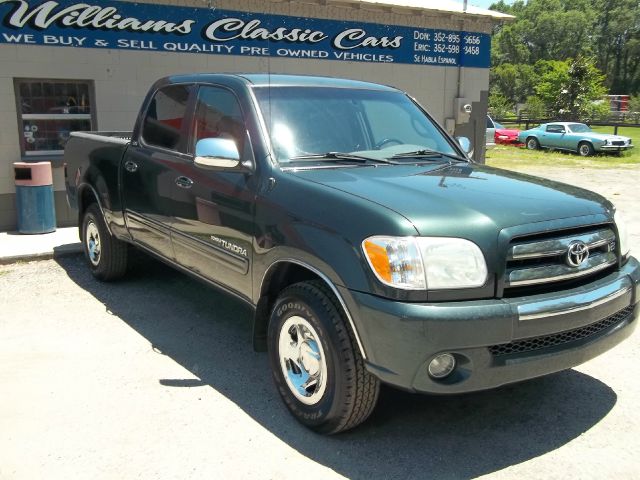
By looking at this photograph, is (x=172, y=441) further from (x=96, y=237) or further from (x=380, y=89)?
(x=96, y=237)

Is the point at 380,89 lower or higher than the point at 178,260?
higher

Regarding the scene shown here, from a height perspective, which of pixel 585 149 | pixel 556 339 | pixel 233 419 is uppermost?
pixel 556 339

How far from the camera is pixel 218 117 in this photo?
438 centimetres

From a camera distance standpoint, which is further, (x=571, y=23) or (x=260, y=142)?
Result: (x=571, y=23)

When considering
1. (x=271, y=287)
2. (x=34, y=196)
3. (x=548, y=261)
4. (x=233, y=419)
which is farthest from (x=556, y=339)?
(x=34, y=196)

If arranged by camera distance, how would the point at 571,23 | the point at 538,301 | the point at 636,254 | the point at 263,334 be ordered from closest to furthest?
the point at 538,301, the point at 263,334, the point at 636,254, the point at 571,23

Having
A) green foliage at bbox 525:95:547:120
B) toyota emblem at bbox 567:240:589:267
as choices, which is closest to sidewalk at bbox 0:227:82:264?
toyota emblem at bbox 567:240:589:267

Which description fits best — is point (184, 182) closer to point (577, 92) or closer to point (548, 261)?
point (548, 261)

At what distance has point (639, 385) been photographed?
412 cm

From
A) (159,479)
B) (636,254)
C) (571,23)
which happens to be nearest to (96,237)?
(159,479)

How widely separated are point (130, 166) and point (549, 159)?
66.1 ft

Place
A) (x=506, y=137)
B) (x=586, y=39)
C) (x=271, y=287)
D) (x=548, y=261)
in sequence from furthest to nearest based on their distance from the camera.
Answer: (x=586, y=39) → (x=506, y=137) → (x=271, y=287) → (x=548, y=261)

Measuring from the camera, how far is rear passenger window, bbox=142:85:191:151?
4.80 metres

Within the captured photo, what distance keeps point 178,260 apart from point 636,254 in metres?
5.71
